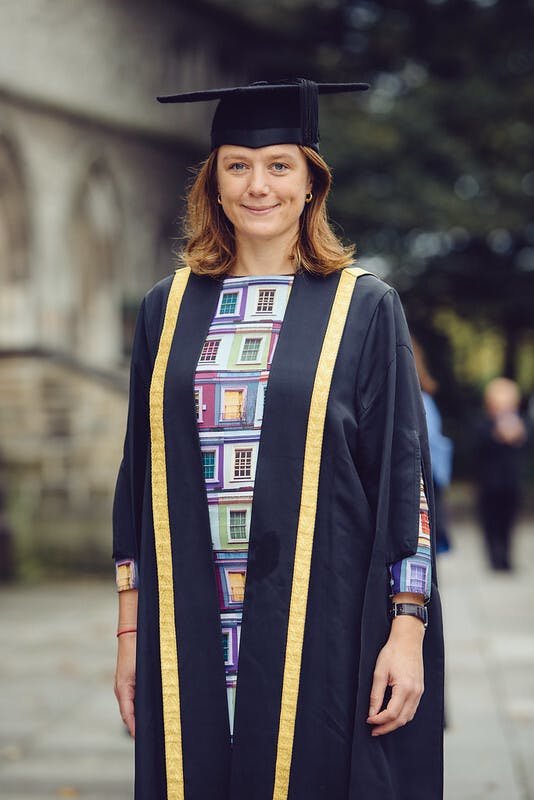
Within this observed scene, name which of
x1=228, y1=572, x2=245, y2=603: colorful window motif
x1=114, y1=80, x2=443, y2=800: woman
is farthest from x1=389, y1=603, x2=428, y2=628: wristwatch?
x1=228, y1=572, x2=245, y2=603: colorful window motif

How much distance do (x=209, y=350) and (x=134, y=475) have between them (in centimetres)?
31

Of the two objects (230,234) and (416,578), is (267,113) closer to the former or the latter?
(230,234)

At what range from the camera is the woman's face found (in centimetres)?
264

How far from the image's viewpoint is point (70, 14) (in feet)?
43.2

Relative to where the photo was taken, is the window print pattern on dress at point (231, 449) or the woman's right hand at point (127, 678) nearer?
the window print pattern on dress at point (231, 449)

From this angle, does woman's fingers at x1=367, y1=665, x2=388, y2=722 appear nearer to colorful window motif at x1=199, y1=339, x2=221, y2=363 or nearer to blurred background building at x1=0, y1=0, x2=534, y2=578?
colorful window motif at x1=199, y1=339, x2=221, y2=363

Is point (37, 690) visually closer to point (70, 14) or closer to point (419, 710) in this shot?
point (419, 710)

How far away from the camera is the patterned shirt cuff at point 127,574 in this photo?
269 centimetres

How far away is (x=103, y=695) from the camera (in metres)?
6.82

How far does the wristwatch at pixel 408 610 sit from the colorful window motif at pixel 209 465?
43cm

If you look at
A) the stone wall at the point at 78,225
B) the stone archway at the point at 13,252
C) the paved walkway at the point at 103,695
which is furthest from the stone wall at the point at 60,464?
the stone archway at the point at 13,252

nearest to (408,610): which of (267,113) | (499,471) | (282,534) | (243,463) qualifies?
(282,534)

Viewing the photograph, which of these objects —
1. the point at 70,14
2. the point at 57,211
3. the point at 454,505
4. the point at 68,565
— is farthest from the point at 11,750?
the point at 454,505

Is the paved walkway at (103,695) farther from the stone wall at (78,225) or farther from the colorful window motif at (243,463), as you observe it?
the colorful window motif at (243,463)
